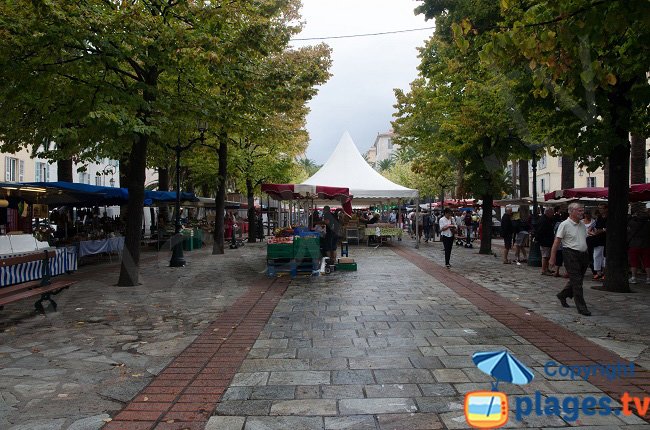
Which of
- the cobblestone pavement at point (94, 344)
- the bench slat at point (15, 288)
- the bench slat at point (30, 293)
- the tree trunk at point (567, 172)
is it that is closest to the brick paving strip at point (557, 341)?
the cobblestone pavement at point (94, 344)

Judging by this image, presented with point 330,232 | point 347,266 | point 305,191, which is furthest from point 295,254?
point 305,191

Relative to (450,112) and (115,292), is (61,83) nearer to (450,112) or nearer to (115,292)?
(115,292)

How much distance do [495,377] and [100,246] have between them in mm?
17033

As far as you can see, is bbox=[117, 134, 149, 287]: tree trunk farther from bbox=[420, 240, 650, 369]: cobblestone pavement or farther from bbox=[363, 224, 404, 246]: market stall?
bbox=[363, 224, 404, 246]: market stall

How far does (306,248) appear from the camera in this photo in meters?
13.2

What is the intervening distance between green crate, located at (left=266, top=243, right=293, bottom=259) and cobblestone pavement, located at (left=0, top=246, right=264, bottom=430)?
127 centimetres

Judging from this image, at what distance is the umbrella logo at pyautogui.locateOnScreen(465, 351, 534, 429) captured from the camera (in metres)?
2.25

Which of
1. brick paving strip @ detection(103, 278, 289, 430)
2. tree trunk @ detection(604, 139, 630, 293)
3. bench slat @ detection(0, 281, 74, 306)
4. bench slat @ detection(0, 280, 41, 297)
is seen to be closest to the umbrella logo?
brick paving strip @ detection(103, 278, 289, 430)

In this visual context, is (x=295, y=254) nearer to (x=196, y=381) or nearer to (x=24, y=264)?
(x=24, y=264)

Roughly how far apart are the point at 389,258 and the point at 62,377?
1395 cm

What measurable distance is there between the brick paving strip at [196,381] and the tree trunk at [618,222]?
7023mm

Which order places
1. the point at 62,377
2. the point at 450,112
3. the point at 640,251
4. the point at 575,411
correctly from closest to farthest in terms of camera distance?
1. the point at 575,411
2. the point at 62,377
3. the point at 640,251
4. the point at 450,112

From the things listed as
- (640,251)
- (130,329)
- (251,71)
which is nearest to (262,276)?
(251,71)

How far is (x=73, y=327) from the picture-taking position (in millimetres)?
7207
